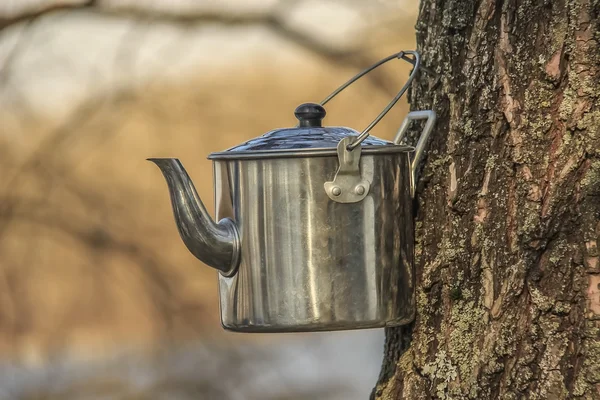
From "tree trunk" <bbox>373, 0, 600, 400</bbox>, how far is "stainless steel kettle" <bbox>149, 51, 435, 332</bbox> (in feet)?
0.33

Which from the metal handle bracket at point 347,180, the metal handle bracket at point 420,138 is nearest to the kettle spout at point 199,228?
the metal handle bracket at point 347,180

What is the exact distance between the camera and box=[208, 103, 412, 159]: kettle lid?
1.35 meters

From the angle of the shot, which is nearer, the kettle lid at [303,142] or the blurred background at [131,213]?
the kettle lid at [303,142]

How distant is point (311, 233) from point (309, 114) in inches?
9.1

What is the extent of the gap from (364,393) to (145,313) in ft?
4.28

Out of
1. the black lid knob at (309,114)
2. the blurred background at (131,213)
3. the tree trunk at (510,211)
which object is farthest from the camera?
the blurred background at (131,213)

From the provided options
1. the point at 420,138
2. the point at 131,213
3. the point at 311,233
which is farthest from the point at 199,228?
the point at 131,213

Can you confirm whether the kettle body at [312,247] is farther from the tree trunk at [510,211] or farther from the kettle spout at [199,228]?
the tree trunk at [510,211]

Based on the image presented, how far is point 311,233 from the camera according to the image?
1.36 meters

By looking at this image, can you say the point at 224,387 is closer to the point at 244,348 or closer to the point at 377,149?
the point at 244,348

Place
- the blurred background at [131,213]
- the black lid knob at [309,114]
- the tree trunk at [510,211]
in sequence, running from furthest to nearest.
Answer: the blurred background at [131,213] → the black lid knob at [309,114] → the tree trunk at [510,211]

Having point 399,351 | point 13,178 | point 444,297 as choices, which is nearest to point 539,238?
point 444,297

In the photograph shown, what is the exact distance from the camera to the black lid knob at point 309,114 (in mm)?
1475

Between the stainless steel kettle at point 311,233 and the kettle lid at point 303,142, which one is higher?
the kettle lid at point 303,142
